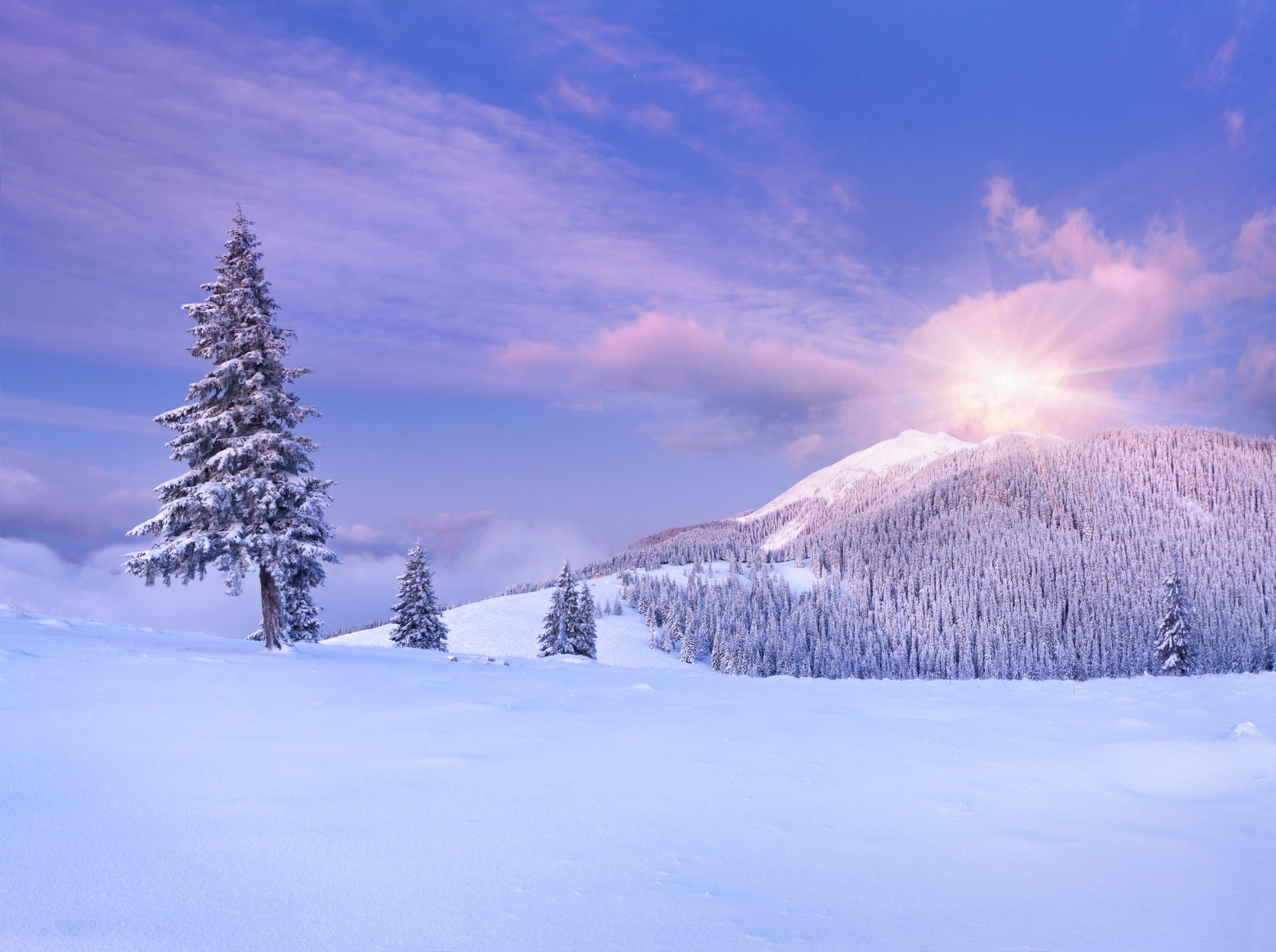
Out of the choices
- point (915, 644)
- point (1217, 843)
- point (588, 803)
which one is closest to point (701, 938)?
point (588, 803)

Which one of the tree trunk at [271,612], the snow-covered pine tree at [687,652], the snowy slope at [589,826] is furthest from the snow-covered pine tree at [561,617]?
the snow-covered pine tree at [687,652]

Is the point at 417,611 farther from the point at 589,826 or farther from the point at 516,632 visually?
the point at 516,632

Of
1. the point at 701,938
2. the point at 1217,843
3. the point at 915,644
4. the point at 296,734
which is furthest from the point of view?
the point at 915,644

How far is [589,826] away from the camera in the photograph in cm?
515

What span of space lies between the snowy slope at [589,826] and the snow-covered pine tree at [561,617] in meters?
38.2

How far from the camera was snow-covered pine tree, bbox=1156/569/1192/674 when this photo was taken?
40719 mm

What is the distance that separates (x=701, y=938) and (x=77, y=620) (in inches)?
830

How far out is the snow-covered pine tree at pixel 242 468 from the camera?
1875 cm

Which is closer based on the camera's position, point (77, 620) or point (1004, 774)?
point (1004, 774)

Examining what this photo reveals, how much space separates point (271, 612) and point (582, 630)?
31.2 m

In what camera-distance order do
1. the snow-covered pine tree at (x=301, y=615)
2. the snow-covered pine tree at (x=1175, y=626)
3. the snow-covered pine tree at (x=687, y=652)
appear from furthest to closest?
the snow-covered pine tree at (x=687, y=652), the snow-covered pine tree at (x=1175, y=626), the snow-covered pine tree at (x=301, y=615)

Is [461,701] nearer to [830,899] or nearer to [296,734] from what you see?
[296,734]

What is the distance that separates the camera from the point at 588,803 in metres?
→ 5.70

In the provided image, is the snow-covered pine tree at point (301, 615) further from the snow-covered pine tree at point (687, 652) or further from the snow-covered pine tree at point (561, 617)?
the snow-covered pine tree at point (687, 652)
